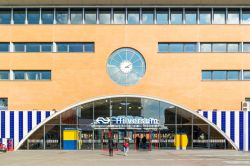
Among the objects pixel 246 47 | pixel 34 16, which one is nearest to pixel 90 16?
pixel 34 16

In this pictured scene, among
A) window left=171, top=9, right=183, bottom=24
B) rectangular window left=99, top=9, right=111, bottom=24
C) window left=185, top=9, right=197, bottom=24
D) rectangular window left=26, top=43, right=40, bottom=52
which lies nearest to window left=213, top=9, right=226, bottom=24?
window left=185, top=9, right=197, bottom=24

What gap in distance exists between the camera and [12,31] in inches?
1817

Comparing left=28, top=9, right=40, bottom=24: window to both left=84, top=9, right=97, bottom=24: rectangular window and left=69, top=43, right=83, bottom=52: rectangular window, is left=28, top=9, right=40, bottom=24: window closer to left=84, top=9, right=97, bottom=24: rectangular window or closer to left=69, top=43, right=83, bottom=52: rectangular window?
left=69, top=43, right=83, bottom=52: rectangular window

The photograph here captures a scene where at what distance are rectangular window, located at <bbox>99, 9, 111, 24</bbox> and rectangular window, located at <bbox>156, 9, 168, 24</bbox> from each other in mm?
5284

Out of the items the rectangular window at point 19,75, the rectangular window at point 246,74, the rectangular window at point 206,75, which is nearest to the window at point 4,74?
the rectangular window at point 19,75

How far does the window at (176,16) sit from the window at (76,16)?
9918 mm

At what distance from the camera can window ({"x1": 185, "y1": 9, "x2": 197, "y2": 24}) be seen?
4647 cm

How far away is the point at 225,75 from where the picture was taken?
46.2 metres

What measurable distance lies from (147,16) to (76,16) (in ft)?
25.3

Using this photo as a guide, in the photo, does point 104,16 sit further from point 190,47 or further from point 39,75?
point 190,47

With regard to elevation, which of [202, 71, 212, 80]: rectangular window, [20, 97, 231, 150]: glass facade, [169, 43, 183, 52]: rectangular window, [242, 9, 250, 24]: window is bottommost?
[20, 97, 231, 150]: glass facade

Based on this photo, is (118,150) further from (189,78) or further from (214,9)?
(214,9)

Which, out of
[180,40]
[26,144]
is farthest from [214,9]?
[26,144]

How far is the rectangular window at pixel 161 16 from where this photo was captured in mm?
46375
